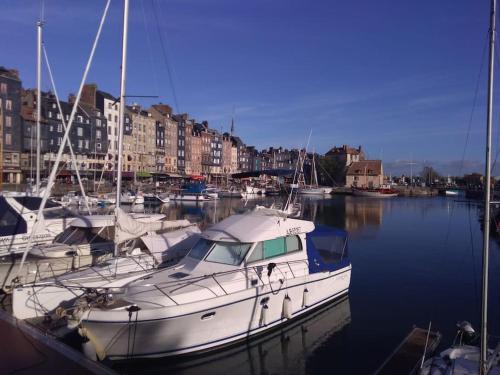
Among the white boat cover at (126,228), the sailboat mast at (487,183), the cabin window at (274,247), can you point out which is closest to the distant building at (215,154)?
the white boat cover at (126,228)

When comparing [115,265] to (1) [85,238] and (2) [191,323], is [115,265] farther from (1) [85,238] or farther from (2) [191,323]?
(2) [191,323]

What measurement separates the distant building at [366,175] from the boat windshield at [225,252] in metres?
119

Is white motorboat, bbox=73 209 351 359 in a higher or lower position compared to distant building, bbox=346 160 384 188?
lower

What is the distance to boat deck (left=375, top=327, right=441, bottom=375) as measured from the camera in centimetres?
950

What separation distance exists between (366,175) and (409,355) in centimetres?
12221

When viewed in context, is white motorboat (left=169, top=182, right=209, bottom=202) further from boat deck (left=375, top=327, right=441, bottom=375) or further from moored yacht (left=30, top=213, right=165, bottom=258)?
boat deck (left=375, top=327, right=441, bottom=375)

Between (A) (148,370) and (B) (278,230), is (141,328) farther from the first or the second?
(B) (278,230)

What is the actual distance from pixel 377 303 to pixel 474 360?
25.6 feet

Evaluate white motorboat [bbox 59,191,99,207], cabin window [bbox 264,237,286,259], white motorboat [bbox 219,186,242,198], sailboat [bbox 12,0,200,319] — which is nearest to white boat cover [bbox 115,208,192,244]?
sailboat [bbox 12,0,200,319]

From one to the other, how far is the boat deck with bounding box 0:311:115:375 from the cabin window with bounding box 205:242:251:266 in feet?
17.5

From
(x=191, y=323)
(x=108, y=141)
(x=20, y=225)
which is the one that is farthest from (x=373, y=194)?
(x=191, y=323)

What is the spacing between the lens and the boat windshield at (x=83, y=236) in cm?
1623

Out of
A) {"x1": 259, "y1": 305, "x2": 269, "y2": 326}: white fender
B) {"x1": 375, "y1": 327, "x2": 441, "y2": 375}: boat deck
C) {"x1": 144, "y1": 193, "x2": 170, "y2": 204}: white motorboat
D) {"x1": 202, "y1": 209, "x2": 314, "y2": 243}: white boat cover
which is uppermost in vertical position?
{"x1": 202, "y1": 209, "x2": 314, "y2": 243}: white boat cover

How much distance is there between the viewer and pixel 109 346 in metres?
9.80
